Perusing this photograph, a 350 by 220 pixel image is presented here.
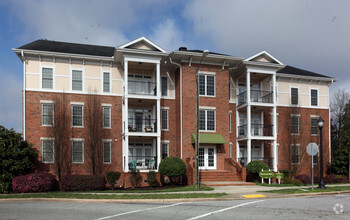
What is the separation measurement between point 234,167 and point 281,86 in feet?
32.3

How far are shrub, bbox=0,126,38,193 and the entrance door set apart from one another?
39.8ft

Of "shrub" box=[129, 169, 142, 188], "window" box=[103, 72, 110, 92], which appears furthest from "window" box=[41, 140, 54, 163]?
"shrub" box=[129, 169, 142, 188]

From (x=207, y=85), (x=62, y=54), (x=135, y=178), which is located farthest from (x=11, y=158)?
(x=207, y=85)

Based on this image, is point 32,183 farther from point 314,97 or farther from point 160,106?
point 314,97

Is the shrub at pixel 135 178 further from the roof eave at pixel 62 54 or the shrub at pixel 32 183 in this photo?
the roof eave at pixel 62 54

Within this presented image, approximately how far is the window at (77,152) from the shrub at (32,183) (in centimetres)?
336

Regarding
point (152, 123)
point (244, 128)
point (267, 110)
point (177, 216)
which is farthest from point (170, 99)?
point (177, 216)

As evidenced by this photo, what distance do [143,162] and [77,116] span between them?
6091mm

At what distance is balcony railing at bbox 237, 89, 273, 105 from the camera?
1125 inches

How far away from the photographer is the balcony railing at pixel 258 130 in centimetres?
2855

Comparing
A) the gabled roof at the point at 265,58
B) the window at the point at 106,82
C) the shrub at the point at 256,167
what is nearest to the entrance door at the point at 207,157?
the shrub at the point at 256,167

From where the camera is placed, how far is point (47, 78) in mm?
24469

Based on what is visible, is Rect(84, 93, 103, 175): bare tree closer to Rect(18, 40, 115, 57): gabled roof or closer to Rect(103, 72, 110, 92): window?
Rect(103, 72, 110, 92): window

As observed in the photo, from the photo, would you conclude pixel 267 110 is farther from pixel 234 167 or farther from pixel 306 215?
pixel 306 215
